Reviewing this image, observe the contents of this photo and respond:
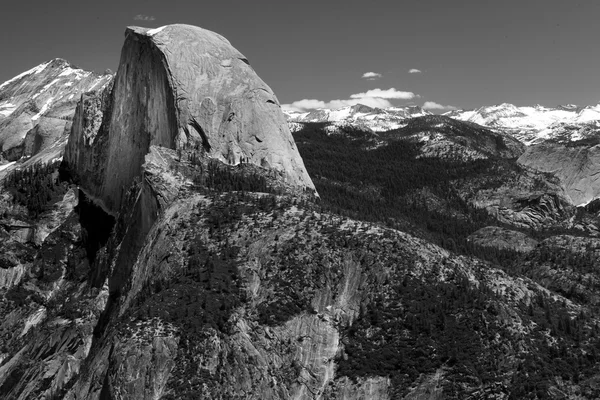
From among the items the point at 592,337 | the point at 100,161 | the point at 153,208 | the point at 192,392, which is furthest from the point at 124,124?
the point at 592,337

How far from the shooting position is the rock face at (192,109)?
108812 mm

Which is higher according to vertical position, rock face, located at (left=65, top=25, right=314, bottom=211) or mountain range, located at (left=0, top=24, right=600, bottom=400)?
rock face, located at (left=65, top=25, right=314, bottom=211)

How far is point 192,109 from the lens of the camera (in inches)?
4279

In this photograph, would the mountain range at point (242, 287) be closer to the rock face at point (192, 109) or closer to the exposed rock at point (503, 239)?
the rock face at point (192, 109)

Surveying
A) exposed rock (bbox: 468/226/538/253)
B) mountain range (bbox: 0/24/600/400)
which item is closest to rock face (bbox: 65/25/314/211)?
mountain range (bbox: 0/24/600/400)

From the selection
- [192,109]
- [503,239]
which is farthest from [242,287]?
[503,239]

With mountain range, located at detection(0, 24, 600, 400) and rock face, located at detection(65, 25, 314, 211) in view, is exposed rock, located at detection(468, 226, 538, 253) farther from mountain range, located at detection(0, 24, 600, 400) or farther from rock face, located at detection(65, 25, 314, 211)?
rock face, located at detection(65, 25, 314, 211)

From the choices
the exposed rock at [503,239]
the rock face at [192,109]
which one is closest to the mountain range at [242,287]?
the rock face at [192,109]

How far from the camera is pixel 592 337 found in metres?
73.9

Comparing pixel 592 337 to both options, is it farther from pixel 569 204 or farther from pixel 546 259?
pixel 569 204

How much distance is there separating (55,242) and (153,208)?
50.5 m

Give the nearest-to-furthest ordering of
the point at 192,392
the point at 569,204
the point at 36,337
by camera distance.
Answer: the point at 192,392 < the point at 36,337 < the point at 569,204

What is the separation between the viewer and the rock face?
109 m

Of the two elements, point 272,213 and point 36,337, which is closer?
point 272,213
